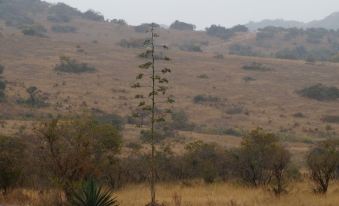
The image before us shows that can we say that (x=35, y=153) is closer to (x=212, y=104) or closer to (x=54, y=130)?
(x=54, y=130)

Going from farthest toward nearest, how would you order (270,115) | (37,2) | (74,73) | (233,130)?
1. (37,2)
2. (74,73)
3. (270,115)
4. (233,130)

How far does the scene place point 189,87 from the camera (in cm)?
5262

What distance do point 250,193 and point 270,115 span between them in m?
29.1

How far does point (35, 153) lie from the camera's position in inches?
582

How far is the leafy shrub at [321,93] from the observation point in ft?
162

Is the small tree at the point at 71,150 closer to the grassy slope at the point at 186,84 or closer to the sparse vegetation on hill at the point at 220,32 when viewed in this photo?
the grassy slope at the point at 186,84

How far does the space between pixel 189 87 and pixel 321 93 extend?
1227 centimetres

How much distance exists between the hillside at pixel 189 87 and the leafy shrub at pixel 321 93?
779 mm

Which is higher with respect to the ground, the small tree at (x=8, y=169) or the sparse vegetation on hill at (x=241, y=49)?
the sparse vegetation on hill at (x=241, y=49)

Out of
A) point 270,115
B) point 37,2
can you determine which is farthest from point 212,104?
point 37,2

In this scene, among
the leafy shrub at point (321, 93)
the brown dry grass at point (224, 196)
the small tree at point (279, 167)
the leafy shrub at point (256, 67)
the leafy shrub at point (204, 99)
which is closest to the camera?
the brown dry grass at point (224, 196)

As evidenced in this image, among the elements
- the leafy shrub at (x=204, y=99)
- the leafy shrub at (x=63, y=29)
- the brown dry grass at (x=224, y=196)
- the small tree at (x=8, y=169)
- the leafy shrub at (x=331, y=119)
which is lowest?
the leafy shrub at (x=331, y=119)

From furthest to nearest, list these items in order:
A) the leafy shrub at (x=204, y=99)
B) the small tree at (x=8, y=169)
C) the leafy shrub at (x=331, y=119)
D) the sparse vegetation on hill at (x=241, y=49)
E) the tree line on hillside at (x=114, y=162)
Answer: the sparse vegetation on hill at (x=241, y=49)
the leafy shrub at (x=204, y=99)
the leafy shrub at (x=331, y=119)
the small tree at (x=8, y=169)
the tree line on hillside at (x=114, y=162)

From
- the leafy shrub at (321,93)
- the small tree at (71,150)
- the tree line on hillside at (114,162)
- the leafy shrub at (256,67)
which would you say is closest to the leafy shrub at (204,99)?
the leafy shrub at (321,93)
